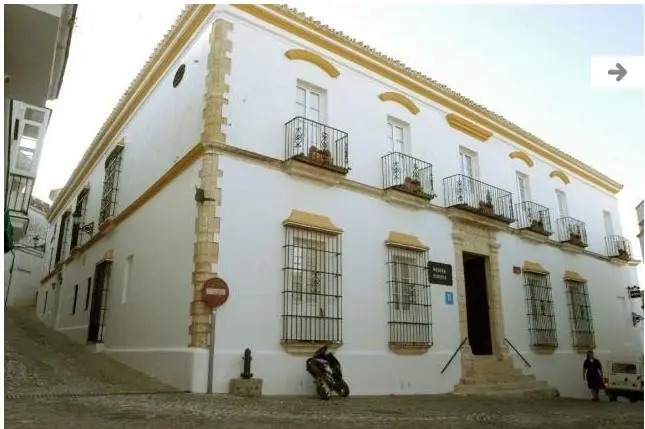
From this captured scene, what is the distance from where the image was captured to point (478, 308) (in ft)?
41.1

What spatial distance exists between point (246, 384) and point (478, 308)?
23.2ft

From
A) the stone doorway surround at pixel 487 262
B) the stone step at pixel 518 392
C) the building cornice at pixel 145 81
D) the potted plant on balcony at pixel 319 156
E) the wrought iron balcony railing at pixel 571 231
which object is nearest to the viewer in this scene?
the potted plant on balcony at pixel 319 156

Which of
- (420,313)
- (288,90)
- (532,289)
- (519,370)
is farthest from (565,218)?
(288,90)

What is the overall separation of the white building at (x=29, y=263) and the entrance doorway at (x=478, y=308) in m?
19.5

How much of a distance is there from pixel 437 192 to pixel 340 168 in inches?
131

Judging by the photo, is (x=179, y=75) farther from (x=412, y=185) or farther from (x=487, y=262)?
(x=487, y=262)

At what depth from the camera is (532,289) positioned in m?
13.4

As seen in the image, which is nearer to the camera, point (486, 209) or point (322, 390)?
point (322, 390)

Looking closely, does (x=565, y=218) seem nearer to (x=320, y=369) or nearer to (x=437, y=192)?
(x=437, y=192)

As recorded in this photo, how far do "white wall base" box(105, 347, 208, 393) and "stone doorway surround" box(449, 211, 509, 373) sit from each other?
19.1 feet

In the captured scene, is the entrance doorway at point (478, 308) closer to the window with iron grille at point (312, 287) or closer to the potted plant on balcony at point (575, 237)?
the potted plant on balcony at point (575, 237)

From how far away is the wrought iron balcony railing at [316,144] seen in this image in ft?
30.0

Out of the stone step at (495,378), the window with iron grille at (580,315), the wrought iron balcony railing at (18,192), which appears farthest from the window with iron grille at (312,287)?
the window with iron grille at (580,315)

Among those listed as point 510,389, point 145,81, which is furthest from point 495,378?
point 145,81
